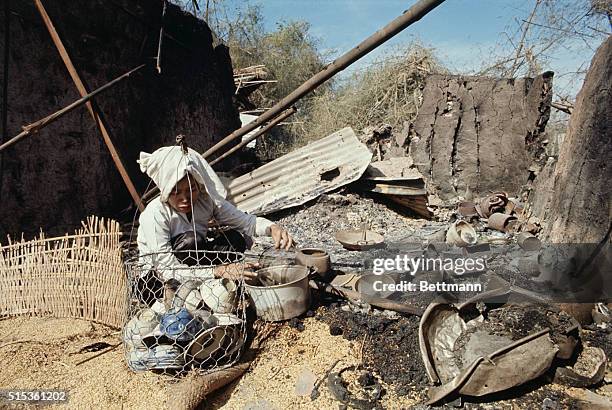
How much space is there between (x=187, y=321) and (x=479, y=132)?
23.2ft

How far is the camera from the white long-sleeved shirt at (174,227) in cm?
275

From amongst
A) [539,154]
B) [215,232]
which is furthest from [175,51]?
[539,154]

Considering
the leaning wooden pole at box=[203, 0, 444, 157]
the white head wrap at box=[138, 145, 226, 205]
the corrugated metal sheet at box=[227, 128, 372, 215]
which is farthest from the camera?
the corrugated metal sheet at box=[227, 128, 372, 215]

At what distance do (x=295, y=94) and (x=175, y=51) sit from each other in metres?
4.51

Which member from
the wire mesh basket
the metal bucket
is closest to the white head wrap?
the wire mesh basket

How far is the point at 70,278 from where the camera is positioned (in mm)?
3055

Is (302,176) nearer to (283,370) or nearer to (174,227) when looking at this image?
(174,227)

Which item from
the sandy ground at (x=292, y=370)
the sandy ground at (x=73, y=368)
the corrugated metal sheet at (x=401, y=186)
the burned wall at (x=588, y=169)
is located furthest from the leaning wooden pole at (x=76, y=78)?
the corrugated metal sheet at (x=401, y=186)

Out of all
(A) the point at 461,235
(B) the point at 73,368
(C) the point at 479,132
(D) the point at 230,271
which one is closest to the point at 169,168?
(D) the point at 230,271

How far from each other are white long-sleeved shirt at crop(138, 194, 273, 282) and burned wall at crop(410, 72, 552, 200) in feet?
18.4

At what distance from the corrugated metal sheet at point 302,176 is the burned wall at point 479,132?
7.08 ft

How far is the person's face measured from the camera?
2.82 meters

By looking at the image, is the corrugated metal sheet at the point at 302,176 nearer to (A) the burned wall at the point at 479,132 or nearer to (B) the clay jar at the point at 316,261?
(A) the burned wall at the point at 479,132

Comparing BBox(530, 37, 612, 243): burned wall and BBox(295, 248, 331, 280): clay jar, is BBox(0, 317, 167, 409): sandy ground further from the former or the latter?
BBox(530, 37, 612, 243): burned wall
